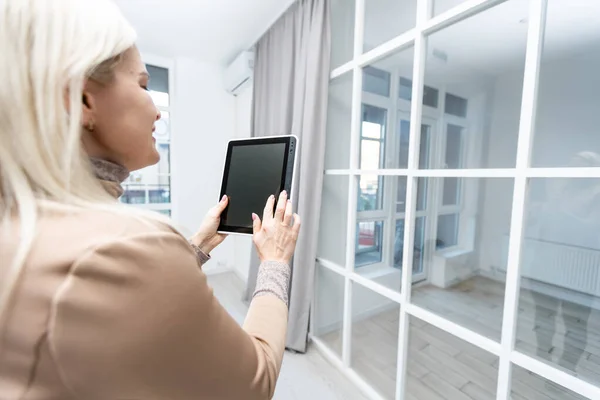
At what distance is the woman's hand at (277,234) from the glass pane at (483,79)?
2.56ft

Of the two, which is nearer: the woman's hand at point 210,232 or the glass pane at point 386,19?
the woman's hand at point 210,232

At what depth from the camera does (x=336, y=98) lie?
1732mm

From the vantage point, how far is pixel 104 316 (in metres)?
0.33

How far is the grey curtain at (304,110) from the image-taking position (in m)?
1.63

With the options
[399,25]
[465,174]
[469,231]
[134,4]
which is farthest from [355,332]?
[134,4]

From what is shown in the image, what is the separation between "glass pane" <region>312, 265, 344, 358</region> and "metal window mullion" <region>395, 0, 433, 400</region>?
1.81 ft

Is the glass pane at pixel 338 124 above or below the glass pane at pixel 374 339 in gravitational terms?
above

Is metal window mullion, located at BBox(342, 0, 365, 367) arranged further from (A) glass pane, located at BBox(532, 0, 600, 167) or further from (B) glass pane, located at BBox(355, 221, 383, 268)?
(A) glass pane, located at BBox(532, 0, 600, 167)

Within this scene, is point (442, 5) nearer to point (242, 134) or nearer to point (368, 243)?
point (368, 243)

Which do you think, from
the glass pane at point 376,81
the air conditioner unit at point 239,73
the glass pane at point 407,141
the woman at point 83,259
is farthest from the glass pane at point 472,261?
the air conditioner unit at point 239,73

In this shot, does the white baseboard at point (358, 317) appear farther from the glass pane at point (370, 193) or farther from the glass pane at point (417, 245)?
the glass pane at point (370, 193)

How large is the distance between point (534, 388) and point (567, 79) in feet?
3.43

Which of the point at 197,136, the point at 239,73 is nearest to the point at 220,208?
the point at 239,73

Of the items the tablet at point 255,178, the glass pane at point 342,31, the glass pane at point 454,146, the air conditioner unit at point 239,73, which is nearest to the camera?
the tablet at point 255,178
